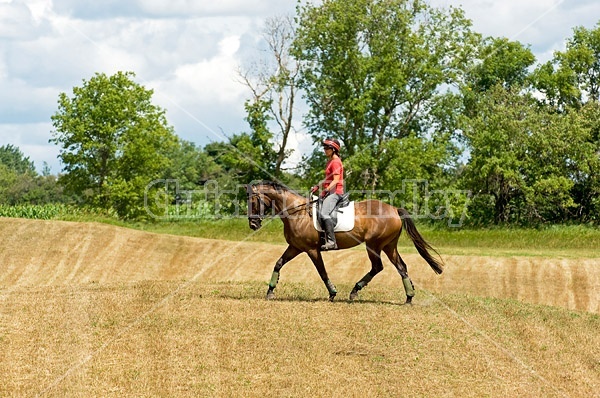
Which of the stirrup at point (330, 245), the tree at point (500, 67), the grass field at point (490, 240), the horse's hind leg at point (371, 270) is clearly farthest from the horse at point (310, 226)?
the tree at point (500, 67)

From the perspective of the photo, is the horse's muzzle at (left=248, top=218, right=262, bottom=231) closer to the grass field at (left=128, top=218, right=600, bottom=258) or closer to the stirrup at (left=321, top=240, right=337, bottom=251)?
the stirrup at (left=321, top=240, right=337, bottom=251)

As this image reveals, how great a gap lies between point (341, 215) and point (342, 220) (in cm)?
11

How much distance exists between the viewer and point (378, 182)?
A: 5422 centimetres

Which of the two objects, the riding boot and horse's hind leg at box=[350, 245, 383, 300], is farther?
horse's hind leg at box=[350, 245, 383, 300]

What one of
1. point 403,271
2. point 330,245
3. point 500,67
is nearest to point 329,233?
point 330,245

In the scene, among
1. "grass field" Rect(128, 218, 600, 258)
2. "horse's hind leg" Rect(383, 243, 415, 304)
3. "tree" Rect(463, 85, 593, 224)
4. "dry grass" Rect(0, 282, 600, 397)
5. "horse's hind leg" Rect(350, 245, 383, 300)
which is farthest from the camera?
"tree" Rect(463, 85, 593, 224)

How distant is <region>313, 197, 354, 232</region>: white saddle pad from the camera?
17.5m

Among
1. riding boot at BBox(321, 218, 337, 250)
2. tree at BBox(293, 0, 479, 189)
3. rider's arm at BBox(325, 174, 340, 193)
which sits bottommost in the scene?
riding boot at BBox(321, 218, 337, 250)

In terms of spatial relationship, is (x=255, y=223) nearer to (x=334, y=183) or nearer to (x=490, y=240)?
(x=334, y=183)

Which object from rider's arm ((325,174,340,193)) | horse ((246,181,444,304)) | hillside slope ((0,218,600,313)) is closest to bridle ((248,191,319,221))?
horse ((246,181,444,304))

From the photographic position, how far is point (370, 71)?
56.1 m

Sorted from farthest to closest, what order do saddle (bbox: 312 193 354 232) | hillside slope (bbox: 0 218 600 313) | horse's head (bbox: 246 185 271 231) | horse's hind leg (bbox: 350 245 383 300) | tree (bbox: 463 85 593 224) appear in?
tree (bbox: 463 85 593 224)
hillside slope (bbox: 0 218 600 313)
horse's hind leg (bbox: 350 245 383 300)
saddle (bbox: 312 193 354 232)
horse's head (bbox: 246 185 271 231)

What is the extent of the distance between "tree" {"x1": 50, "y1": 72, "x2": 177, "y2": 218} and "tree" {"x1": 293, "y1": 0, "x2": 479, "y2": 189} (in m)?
13.7

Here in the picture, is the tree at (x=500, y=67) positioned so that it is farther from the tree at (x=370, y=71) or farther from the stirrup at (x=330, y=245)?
the stirrup at (x=330, y=245)
